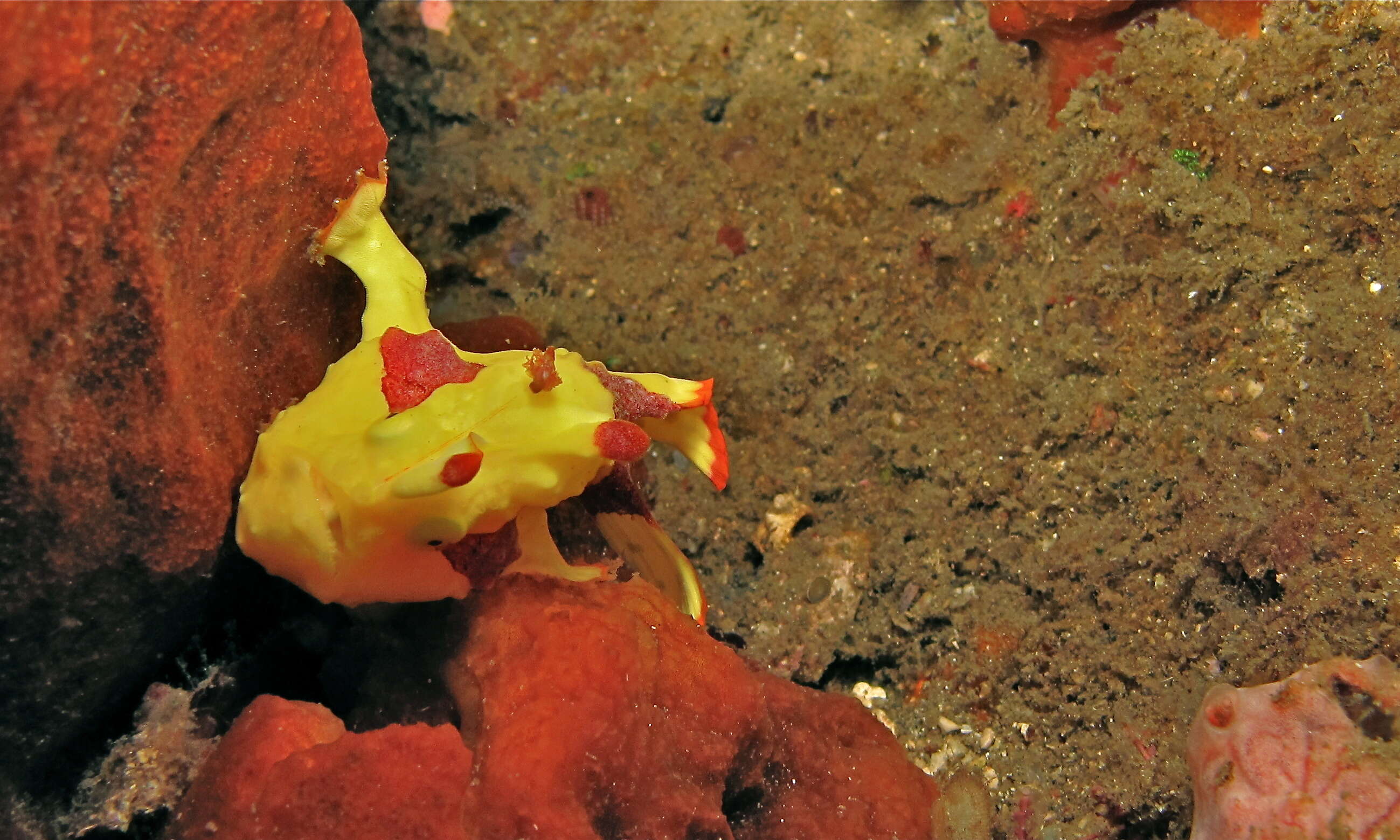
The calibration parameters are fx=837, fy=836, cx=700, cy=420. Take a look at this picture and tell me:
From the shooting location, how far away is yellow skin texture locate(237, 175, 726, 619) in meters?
1.99

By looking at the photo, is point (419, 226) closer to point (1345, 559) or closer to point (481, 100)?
point (481, 100)

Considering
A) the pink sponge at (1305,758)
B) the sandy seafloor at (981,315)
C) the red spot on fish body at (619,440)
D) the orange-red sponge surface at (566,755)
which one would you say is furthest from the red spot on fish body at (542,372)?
the pink sponge at (1305,758)

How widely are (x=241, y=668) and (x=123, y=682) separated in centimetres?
32

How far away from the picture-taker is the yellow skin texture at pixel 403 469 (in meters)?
1.99

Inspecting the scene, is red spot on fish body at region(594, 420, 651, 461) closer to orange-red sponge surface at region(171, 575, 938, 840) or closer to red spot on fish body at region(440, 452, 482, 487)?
red spot on fish body at region(440, 452, 482, 487)

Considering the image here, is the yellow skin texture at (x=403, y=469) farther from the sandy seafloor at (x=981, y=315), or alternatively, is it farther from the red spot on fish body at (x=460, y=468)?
the sandy seafloor at (x=981, y=315)

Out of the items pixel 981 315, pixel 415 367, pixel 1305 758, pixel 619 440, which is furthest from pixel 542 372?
pixel 1305 758

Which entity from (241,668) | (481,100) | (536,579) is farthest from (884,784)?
(481,100)

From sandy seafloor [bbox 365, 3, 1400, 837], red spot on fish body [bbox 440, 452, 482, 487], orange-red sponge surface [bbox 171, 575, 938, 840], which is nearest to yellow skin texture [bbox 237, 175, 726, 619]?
red spot on fish body [bbox 440, 452, 482, 487]

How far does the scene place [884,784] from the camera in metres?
2.52

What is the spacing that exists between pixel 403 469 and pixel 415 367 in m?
0.32

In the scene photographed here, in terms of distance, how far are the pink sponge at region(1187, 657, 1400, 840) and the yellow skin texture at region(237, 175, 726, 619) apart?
69.3 inches

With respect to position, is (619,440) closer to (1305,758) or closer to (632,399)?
(632,399)

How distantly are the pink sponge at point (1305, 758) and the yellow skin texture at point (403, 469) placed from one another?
176 cm
